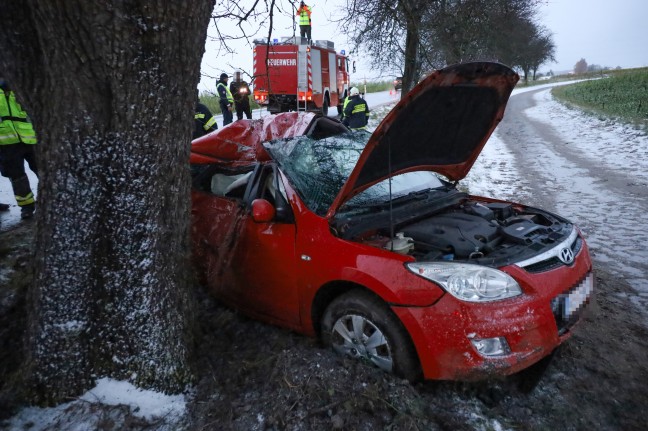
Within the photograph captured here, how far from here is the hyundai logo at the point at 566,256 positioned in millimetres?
2485

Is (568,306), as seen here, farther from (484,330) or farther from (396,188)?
(396,188)

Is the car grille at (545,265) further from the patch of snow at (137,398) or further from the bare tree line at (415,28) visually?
the bare tree line at (415,28)

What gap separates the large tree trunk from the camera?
6.41 feet

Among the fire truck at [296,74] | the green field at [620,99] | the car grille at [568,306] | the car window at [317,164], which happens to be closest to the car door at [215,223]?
the car window at [317,164]

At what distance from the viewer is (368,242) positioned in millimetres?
2680

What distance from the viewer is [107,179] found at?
211 cm

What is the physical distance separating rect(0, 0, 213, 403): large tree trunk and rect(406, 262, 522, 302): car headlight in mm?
1408

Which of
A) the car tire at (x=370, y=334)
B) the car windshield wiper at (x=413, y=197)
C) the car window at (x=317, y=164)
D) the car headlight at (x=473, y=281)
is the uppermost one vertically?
the car window at (x=317, y=164)

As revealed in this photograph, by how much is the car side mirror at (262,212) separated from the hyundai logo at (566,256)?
178cm

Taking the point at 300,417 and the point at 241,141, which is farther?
the point at 241,141

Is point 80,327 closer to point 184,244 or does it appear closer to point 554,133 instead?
point 184,244

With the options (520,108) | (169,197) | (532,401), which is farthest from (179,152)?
(520,108)

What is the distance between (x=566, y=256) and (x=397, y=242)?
1.00m

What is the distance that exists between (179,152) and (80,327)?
3.43 ft
